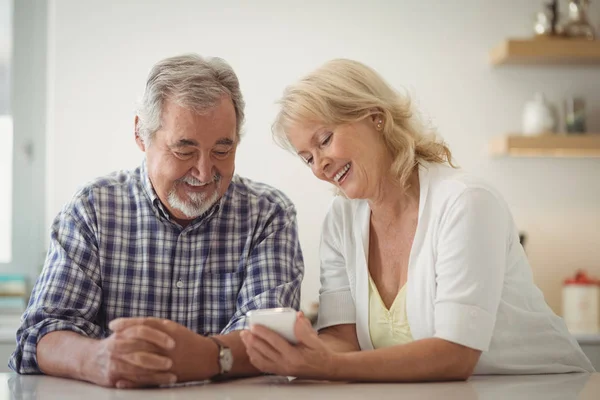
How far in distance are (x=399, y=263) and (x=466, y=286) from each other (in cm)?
30

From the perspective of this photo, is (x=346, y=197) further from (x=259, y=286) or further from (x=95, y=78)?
(x=95, y=78)

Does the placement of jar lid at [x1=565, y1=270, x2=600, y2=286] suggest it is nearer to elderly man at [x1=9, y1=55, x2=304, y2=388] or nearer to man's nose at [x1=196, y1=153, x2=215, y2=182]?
elderly man at [x1=9, y1=55, x2=304, y2=388]

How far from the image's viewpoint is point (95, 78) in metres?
3.89

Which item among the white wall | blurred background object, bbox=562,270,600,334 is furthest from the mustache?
blurred background object, bbox=562,270,600,334

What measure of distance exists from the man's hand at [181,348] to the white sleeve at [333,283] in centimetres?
45

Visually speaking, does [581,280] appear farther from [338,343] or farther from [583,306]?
[338,343]

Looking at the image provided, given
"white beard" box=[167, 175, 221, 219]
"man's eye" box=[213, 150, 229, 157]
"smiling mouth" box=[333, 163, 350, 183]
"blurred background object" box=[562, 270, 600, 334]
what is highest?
"man's eye" box=[213, 150, 229, 157]

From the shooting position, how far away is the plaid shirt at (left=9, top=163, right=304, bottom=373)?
2.05m

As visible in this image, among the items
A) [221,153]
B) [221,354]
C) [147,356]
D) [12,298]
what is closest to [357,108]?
[221,153]

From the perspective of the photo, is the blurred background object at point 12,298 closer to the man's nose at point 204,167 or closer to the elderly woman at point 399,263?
the man's nose at point 204,167

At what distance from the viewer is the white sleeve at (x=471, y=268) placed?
5.67ft

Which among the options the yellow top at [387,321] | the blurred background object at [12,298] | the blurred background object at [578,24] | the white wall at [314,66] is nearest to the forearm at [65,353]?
the yellow top at [387,321]

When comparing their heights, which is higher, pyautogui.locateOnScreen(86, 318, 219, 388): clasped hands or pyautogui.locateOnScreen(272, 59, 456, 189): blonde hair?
pyautogui.locateOnScreen(272, 59, 456, 189): blonde hair

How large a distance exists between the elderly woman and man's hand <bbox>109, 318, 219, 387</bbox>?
121mm
